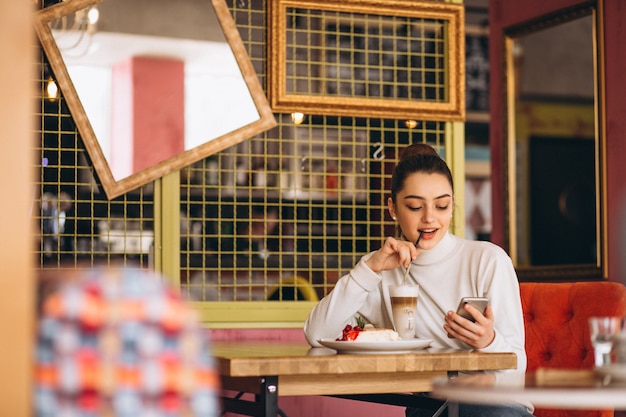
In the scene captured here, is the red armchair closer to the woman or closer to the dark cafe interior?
the dark cafe interior

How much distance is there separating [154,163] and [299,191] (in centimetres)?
54

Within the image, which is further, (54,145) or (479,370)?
(54,145)

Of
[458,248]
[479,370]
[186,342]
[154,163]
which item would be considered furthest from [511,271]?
[186,342]

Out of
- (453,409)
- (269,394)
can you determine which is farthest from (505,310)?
(269,394)

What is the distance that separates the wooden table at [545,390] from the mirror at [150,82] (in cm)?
188

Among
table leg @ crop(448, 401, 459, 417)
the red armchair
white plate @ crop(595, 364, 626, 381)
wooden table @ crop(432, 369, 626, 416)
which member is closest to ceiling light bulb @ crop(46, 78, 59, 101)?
the red armchair

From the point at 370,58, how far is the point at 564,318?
1232 millimetres

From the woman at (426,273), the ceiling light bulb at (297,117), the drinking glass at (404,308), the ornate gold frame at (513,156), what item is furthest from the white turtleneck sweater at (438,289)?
the ornate gold frame at (513,156)

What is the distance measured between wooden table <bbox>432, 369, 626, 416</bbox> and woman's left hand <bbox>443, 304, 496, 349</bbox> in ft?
1.94

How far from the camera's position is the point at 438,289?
2.96 meters

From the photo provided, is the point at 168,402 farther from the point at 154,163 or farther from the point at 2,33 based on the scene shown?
the point at 154,163

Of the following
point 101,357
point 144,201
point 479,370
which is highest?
point 144,201

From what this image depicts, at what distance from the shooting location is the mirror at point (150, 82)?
11.1ft

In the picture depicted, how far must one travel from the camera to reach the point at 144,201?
3500 millimetres
